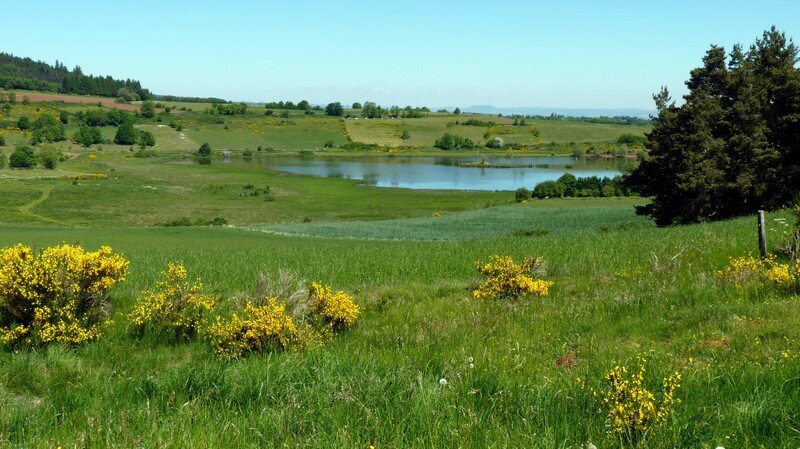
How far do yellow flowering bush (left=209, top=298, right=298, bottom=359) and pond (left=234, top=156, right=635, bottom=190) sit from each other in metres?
95.2

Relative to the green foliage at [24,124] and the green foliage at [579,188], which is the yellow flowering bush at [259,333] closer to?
the green foliage at [579,188]

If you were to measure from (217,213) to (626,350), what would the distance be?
68.7 m

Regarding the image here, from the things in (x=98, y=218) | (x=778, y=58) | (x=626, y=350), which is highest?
(x=778, y=58)

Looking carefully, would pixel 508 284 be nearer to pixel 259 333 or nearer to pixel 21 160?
pixel 259 333

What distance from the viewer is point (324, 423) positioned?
463 cm

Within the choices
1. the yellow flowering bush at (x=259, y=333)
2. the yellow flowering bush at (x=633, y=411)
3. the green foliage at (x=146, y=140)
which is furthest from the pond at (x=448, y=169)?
the yellow flowering bush at (x=633, y=411)

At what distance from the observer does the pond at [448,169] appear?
112919mm

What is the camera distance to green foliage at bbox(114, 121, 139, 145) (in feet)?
581

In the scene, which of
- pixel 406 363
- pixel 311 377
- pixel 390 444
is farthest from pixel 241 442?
pixel 406 363

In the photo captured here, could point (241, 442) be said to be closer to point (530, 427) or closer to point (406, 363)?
point (530, 427)

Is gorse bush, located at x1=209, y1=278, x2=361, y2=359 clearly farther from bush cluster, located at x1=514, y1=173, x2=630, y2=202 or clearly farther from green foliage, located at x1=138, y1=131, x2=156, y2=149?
green foliage, located at x1=138, y1=131, x2=156, y2=149

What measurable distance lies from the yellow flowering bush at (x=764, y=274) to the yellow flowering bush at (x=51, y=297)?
10871 millimetres

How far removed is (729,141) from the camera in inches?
1467

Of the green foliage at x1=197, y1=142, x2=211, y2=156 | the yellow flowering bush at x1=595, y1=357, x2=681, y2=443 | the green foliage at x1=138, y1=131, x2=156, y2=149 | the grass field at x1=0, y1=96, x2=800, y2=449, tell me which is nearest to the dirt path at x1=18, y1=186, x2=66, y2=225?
the grass field at x1=0, y1=96, x2=800, y2=449
